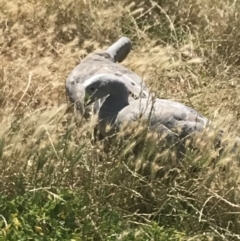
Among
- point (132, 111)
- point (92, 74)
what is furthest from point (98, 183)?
point (92, 74)

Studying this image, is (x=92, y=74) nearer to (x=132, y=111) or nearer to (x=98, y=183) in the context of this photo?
(x=132, y=111)

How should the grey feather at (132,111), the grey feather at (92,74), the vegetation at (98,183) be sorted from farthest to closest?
the grey feather at (92,74) → the grey feather at (132,111) → the vegetation at (98,183)

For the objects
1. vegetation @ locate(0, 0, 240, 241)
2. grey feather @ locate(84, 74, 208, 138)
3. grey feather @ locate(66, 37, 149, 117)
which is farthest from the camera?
grey feather @ locate(66, 37, 149, 117)

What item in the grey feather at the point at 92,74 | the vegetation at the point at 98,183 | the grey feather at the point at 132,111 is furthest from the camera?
the grey feather at the point at 92,74

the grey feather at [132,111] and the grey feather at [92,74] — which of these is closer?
the grey feather at [132,111]

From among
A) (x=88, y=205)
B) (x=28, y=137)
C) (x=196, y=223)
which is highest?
(x=28, y=137)

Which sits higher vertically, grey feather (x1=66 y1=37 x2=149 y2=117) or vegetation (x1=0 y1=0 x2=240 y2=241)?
grey feather (x1=66 y1=37 x2=149 y2=117)

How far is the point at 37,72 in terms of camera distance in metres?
2.55

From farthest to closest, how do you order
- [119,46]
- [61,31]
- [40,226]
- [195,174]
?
[61,31], [119,46], [195,174], [40,226]

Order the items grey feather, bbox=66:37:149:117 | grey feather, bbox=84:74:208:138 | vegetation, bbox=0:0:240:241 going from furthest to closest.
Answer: grey feather, bbox=66:37:149:117
grey feather, bbox=84:74:208:138
vegetation, bbox=0:0:240:241

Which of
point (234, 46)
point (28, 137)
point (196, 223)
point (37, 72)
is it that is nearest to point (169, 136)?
point (196, 223)

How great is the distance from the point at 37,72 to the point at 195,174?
0.93 meters

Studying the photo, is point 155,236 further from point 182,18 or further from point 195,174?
point 182,18

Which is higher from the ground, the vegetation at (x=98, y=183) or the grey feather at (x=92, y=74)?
the grey feather at (x=92, y=74)
